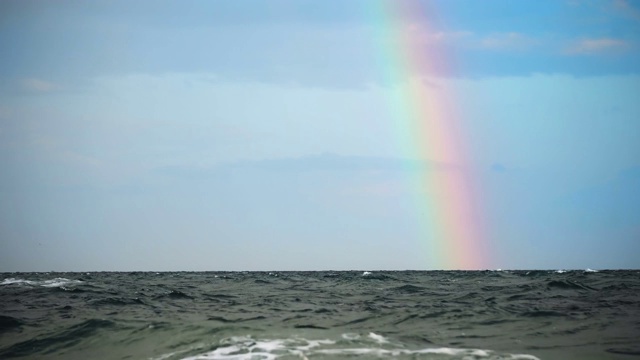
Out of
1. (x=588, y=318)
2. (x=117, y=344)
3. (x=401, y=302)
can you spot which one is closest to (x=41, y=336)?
(x=117, y=344)

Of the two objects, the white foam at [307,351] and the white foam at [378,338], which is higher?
the white foam at [378,338]

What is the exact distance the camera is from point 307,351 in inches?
563

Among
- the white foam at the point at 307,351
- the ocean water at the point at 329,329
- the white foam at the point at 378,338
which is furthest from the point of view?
the white foam at the point at 378,338

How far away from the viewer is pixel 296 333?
16625mm

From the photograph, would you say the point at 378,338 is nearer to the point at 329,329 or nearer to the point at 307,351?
the point at 329,329

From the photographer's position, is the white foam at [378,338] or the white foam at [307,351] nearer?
the white foam at [307,351]

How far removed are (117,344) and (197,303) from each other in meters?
10.0

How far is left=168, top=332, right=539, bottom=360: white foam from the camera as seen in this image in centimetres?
1377

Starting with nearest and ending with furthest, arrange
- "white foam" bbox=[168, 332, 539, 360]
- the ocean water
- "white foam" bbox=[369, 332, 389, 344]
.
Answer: "white foam" bbox=[168, 332, 539, 360] < the ocean water < "white foam" bbox=[369, 332, 389, 344]

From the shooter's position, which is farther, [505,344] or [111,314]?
[111,314]

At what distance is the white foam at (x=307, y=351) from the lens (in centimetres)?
1377

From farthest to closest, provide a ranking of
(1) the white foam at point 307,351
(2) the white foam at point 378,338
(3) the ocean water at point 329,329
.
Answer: (2) the white foam at point 378,338 < (3) the ocean water at point 329,329 < (1) the white foam at point 307,351

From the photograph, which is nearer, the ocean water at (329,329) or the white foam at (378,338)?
the ocean water at (329,329)

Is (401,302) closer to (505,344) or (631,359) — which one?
(505,344)
